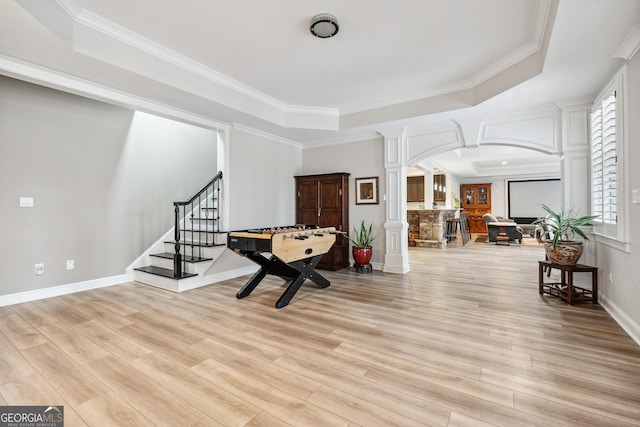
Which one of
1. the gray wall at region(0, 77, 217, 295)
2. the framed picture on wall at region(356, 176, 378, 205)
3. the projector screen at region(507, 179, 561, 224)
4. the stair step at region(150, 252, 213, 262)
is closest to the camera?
the gray wall at region(0, 77, 217, 295)

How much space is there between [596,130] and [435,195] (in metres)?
7.35

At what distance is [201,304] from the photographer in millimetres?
3438

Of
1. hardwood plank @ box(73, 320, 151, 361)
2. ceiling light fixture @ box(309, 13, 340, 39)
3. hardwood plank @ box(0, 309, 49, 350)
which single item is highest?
ceiling light fixture @ box(309, 13, 340, 39)

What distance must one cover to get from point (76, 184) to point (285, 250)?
306cm

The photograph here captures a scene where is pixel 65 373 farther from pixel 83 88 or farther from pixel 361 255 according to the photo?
pixel 361 255

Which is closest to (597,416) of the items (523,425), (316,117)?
(523,425)

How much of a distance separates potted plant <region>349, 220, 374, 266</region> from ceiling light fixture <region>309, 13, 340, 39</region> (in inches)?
128

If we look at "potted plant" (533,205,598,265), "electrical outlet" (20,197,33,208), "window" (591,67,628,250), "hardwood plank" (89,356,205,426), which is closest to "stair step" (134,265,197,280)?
"electrical outlet" (20,197,33,208)

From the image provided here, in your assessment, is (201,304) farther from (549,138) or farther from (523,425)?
(549,138)

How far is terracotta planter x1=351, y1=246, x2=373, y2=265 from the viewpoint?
16.8 feet

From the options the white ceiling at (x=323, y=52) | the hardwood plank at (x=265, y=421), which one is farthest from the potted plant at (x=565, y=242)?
the hardwood plank at (x=265, y=421)

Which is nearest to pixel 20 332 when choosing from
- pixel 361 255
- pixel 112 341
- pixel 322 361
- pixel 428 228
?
pixel 112 341

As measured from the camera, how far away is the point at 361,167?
18.2 feet

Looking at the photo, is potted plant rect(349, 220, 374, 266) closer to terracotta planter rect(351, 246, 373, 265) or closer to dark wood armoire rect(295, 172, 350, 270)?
terracotta planter rect(351, 246, 373, 265)
